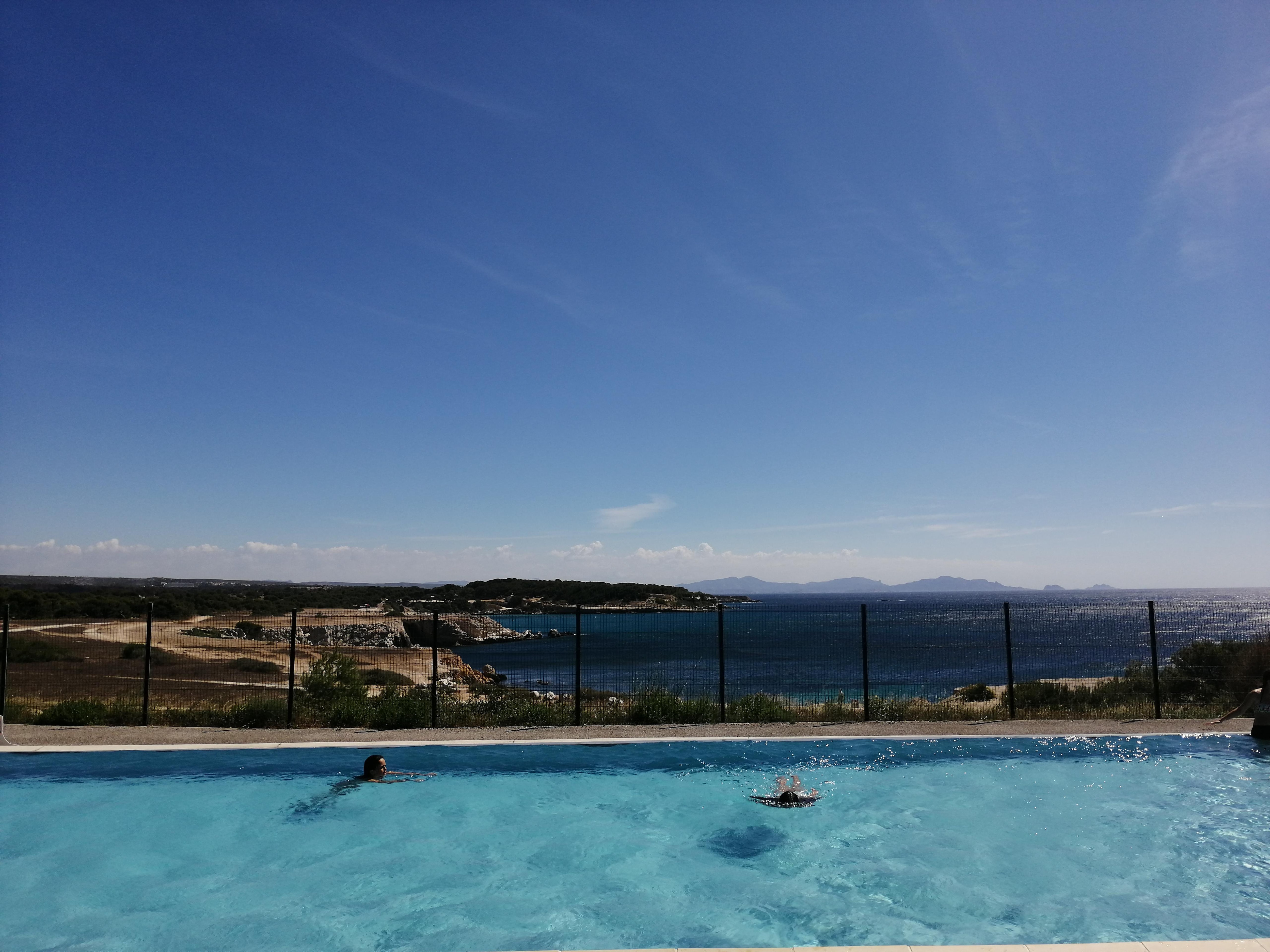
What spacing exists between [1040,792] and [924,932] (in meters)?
4.36

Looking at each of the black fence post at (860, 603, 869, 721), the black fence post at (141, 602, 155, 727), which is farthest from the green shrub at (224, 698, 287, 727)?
the black fence post at (860, 603, 869, 721)

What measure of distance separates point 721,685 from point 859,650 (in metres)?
52.3

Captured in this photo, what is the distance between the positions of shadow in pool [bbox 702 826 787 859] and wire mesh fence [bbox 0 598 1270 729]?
9.54 feet

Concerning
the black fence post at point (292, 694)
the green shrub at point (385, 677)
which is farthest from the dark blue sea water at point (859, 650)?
the green shrub at point (385, 677)

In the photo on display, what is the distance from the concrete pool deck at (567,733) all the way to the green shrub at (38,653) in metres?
17.8

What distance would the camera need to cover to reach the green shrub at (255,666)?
29.8 metres

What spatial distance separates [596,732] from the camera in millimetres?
11758

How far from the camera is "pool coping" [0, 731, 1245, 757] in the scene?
10.7 m

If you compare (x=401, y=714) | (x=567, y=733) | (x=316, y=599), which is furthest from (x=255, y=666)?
(x=316, y=599)

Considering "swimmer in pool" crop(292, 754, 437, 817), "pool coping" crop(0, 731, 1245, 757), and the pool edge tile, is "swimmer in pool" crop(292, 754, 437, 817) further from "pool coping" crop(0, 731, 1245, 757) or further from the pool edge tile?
the pool edge tile

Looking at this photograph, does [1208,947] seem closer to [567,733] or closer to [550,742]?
[550,742]

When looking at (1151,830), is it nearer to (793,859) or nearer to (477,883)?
(793,859)

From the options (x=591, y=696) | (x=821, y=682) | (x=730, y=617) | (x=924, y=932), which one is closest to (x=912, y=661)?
(x=821, y=682)

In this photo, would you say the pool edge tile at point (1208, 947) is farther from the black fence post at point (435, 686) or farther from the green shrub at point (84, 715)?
the green shrub at point (84, 715)
